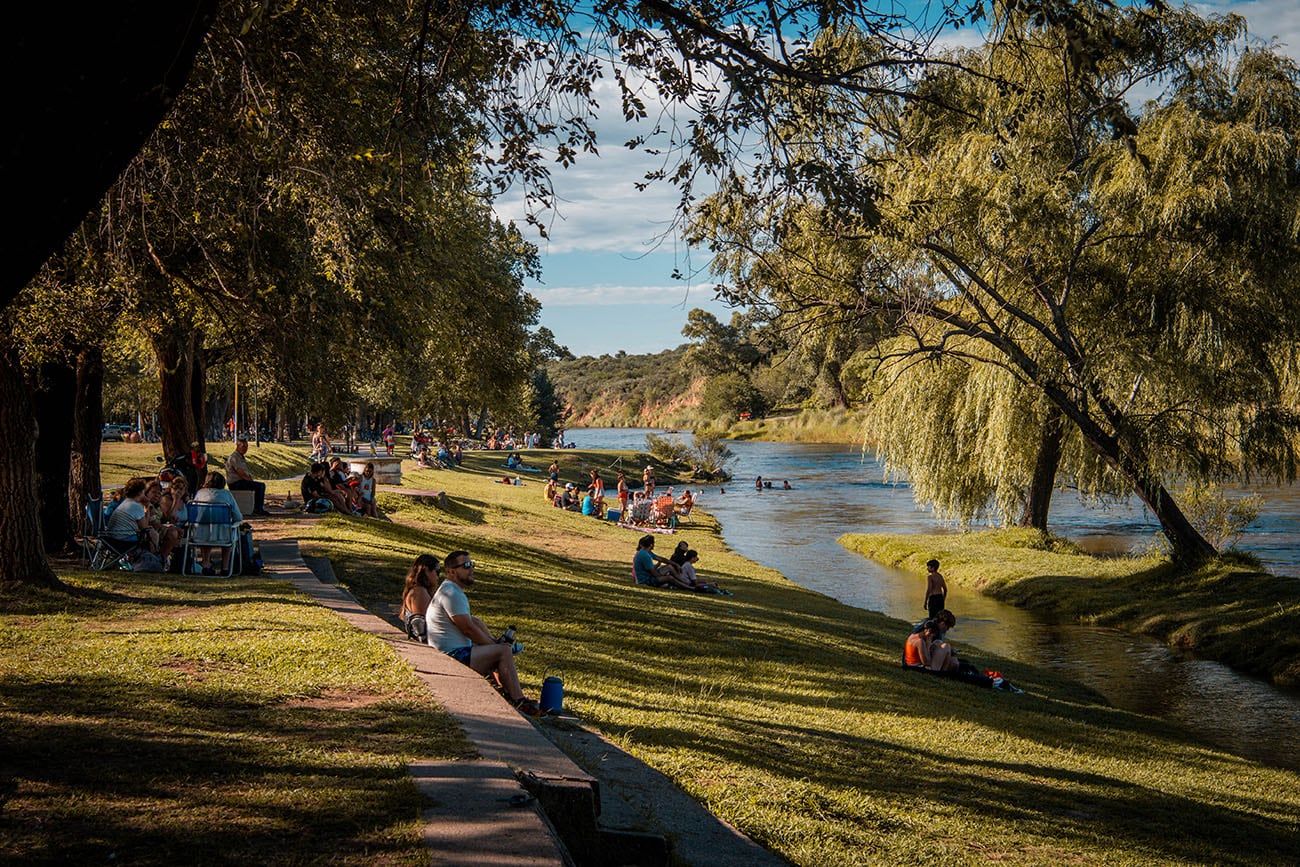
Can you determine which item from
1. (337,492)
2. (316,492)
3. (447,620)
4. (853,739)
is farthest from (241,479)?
(853,739)

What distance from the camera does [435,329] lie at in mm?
16406

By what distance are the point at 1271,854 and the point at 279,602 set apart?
920 cm

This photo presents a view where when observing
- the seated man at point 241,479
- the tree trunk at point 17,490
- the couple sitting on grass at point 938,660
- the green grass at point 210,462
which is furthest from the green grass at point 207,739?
the green grass at point 210,462

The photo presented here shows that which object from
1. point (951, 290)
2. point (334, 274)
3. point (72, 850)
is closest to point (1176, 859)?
point (72, 850)

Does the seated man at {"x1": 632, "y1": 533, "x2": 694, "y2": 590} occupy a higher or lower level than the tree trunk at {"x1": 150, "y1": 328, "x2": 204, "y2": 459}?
lower

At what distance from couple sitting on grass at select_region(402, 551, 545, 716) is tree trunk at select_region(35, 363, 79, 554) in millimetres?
6435

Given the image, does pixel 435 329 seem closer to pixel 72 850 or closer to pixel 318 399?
pixel 318 399

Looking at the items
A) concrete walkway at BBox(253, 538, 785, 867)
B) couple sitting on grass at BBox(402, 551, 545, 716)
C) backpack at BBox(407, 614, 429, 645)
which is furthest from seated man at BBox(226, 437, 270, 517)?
concrete walkway at BBox(253, 538, 785, 867)

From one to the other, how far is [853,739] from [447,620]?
3.75 m

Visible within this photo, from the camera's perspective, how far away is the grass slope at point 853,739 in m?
7.07

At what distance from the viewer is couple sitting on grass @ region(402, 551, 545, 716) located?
27.1 ft

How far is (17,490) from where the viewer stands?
35.3ft

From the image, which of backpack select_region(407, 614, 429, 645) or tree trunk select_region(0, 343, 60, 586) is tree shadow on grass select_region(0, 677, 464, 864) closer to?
backpack select_region(407, 614, 429, 645)

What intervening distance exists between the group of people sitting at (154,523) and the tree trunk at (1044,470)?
18.0 metres
